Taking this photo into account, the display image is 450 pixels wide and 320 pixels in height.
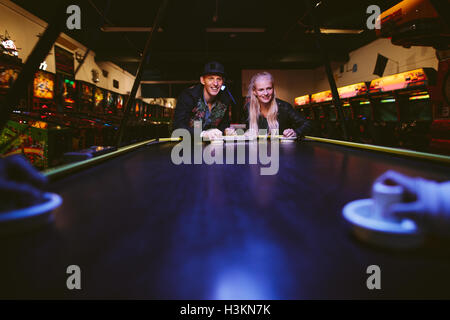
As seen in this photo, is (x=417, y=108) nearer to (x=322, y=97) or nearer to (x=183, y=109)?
(x=322, y=97)

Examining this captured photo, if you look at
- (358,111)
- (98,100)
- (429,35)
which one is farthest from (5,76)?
(358,111)

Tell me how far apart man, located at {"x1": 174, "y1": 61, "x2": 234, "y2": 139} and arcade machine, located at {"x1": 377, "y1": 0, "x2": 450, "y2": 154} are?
1.89 metres

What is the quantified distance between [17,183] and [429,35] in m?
3.31

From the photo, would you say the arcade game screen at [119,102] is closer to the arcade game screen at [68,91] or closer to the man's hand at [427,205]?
the arcade game screen at [68,91]

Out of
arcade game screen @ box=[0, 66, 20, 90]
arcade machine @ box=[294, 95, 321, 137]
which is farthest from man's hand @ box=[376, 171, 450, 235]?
arcade machine @ box=[294, 95, 321, 137]

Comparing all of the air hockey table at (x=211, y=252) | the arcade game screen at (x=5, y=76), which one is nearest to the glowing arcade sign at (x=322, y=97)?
the arcade game screen at (x=5, y=76)

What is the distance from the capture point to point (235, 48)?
775cm

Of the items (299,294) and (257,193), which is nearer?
(299,294)

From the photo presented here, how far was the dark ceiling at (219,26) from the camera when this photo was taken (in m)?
4.91

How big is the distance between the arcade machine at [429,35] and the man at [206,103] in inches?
74.4

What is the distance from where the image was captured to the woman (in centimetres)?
281

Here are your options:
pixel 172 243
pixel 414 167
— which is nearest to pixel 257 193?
pixel 172 243

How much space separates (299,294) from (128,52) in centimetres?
821
